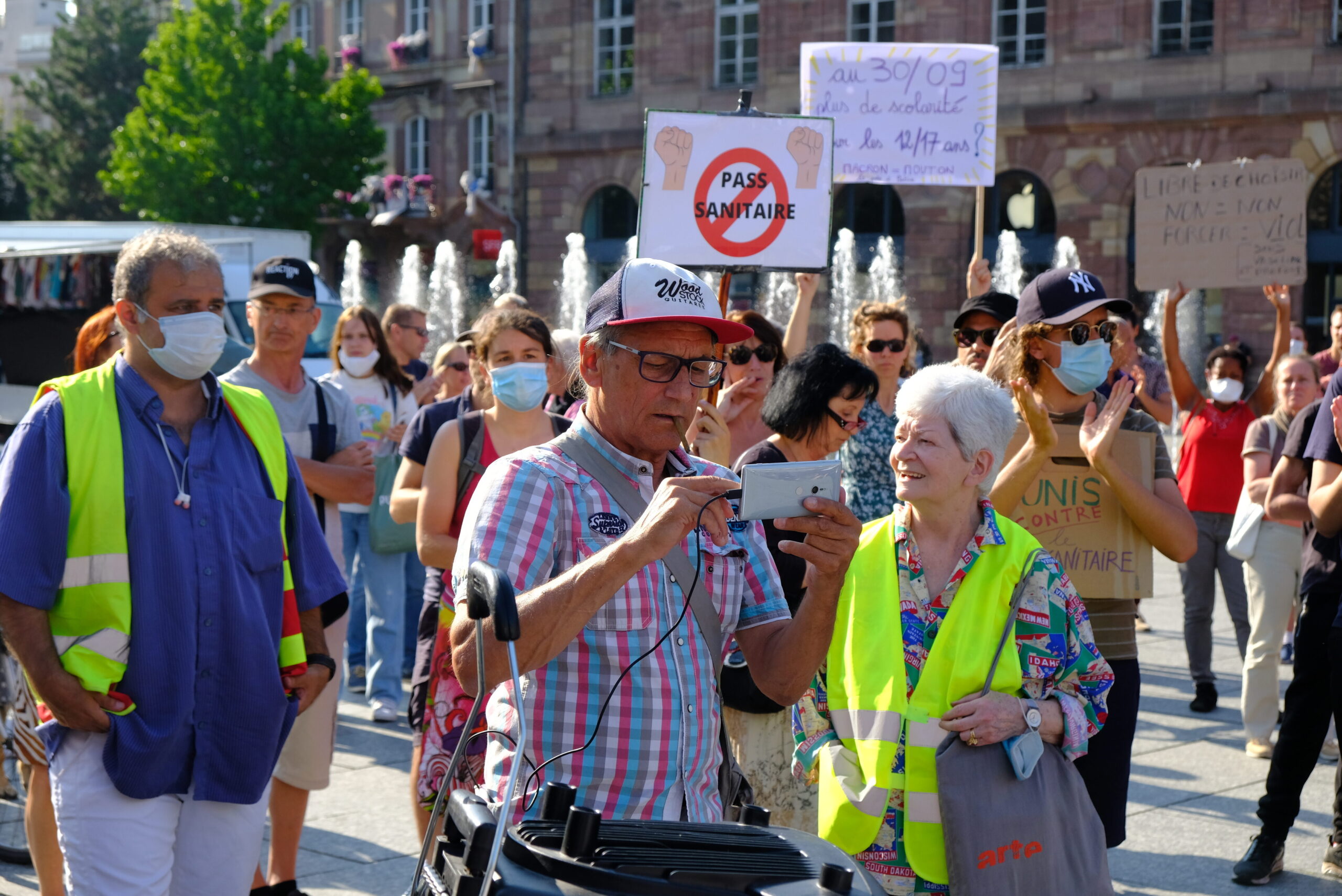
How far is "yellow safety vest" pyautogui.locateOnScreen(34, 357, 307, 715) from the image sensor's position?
132 inches

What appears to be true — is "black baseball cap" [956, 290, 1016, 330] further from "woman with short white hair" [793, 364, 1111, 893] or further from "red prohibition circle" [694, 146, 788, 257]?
"woman with short white hair" [793, 364, 1111, 893]

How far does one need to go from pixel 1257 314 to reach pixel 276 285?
23.2 metres

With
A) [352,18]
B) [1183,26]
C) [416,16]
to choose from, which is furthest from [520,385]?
[352,18]

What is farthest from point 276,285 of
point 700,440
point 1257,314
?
point 1257,314

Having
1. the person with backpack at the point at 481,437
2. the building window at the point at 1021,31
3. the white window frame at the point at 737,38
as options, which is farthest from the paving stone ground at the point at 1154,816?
the white window frame at the point at 737,38

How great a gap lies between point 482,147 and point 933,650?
39.6 meters

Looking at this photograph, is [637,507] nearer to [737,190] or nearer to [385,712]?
[737,190]

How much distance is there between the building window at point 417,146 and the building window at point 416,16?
257 centimetres

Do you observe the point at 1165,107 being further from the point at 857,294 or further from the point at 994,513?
the point at 994,513

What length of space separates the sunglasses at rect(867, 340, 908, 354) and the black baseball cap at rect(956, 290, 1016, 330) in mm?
793

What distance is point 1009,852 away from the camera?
3145mm

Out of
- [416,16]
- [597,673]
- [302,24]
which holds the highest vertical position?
[302,24]

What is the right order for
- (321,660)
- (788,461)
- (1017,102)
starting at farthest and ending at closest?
(1017,102) < (788,461) < (321,660)

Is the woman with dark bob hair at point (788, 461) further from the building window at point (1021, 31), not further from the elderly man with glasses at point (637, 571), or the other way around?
the building window at point (1021, 31)
